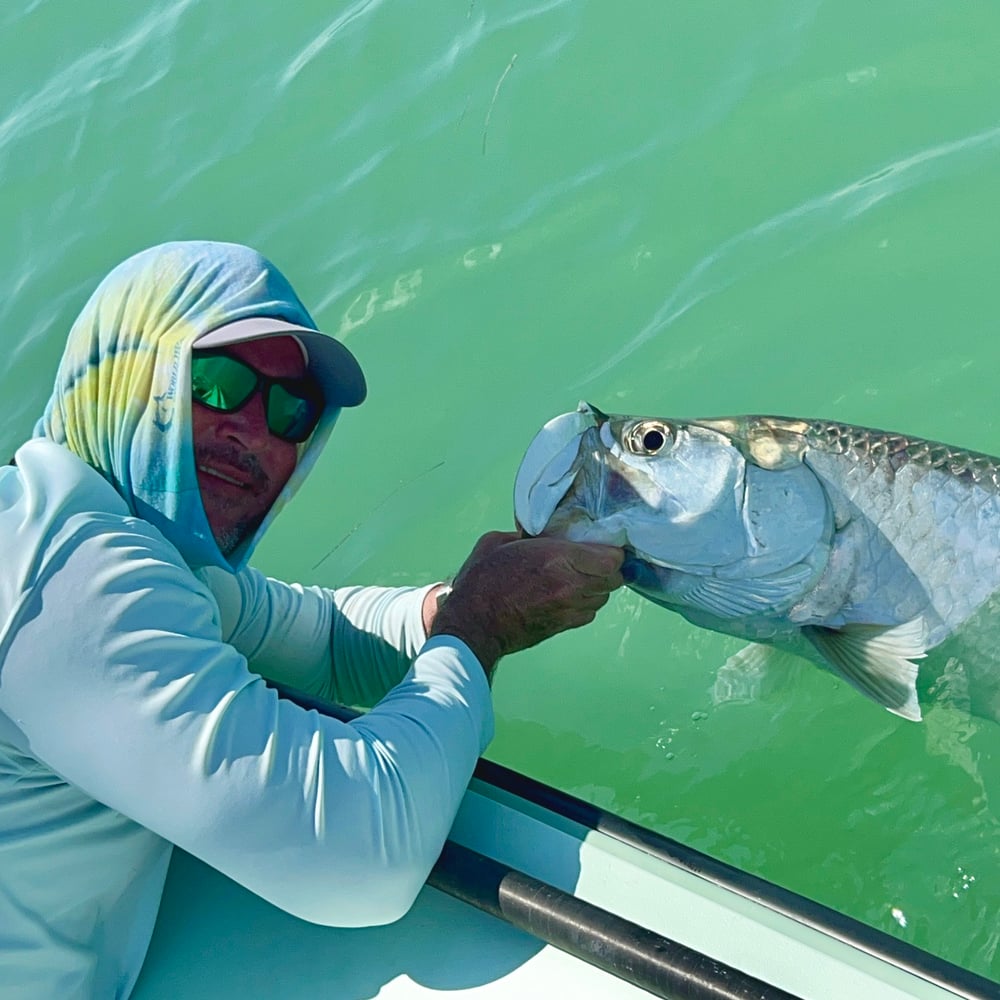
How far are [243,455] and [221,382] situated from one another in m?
0.17

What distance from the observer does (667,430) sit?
2.73m

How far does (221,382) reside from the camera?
2.14 m

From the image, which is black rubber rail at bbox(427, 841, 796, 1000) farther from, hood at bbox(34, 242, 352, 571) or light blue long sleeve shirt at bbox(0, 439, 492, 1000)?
hood at bbox(34, 242, 352, 571)

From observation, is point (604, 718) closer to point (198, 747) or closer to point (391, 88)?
point (198, 747)

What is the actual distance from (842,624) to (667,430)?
59cm

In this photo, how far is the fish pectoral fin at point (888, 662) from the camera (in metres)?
2.70

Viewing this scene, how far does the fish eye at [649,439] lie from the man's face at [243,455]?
0.77 m

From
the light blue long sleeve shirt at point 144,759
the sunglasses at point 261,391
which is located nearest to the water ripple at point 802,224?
the sunglasses at point 261,391

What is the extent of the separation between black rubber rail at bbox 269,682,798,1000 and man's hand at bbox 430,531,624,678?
1.34ft

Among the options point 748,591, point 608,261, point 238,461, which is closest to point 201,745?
point 238,461

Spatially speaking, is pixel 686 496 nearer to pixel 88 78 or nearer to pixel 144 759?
pixel 144 759

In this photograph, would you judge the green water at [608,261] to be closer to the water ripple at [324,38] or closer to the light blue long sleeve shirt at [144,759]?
the water ripple at [324,38]

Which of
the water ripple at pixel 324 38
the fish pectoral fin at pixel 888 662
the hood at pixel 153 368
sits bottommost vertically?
the fish pectoral fin at pixel 888 662

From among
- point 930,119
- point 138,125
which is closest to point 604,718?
point 930,119
